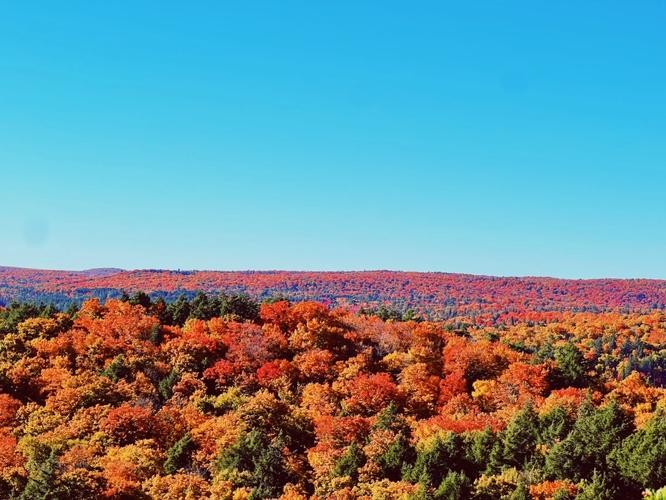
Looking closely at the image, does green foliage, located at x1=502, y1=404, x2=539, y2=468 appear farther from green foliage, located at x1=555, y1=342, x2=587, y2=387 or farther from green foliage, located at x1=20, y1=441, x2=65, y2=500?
green foliage, located at x1=555, y1=342, x2=587, y2=387

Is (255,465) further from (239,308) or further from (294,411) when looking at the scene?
(239,308)

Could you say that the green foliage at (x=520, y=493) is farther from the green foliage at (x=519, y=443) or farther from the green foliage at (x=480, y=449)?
the green foliage at (x=480, y=449)

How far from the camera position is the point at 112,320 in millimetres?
114875

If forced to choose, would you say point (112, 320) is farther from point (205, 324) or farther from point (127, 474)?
point (127, 474)

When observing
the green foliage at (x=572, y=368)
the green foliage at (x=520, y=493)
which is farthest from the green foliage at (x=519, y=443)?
the green foliage at (x=572, y=368)

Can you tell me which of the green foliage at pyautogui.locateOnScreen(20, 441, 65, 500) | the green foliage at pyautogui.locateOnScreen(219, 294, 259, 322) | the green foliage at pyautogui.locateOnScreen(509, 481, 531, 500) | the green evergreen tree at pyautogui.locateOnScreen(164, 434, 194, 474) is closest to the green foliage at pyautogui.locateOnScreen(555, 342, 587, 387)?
the green foliage at pyautogui.locateOnScreen(219, 294, 259, 322)

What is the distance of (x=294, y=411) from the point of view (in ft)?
269

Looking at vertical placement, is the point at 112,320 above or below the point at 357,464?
above

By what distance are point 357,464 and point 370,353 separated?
51.7m

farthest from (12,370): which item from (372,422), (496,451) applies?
(496,451)

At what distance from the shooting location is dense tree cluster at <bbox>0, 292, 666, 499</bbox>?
178 feet

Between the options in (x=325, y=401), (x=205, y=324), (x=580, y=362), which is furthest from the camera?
(x=205, y=324)

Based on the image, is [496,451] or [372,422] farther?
[372,422]

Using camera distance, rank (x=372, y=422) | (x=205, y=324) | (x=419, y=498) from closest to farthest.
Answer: (x=419, y=498)
(x=372, y=422)
(x=205, y=324)
